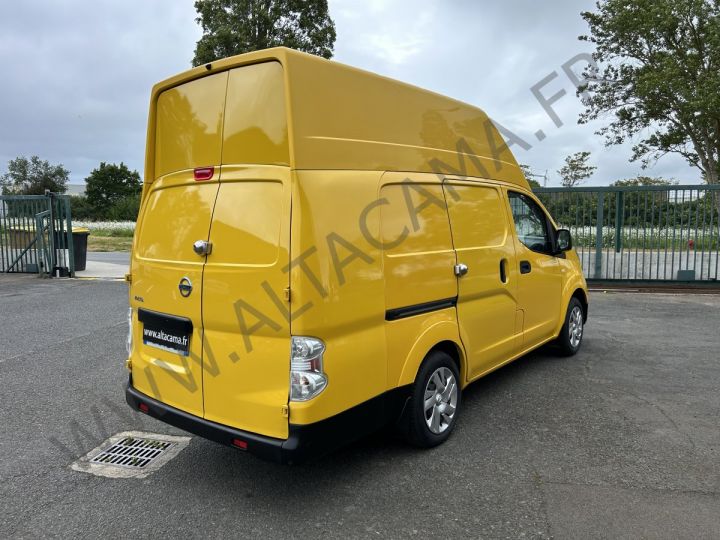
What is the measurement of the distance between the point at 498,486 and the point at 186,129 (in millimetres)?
3046

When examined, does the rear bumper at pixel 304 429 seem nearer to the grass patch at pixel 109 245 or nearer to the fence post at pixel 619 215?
the fence post at pixel 619 215

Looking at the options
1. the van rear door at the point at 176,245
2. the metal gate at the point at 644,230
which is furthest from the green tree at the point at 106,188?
the van rear door at the point at 176,245

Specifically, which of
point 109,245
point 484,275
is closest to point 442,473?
point 484,275

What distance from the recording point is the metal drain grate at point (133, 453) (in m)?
3.60

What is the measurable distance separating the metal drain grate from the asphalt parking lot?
0.17 meters

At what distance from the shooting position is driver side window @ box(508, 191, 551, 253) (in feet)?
16.4

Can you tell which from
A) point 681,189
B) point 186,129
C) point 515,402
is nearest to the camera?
point 186,129

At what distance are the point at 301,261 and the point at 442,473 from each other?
1722 millimetres

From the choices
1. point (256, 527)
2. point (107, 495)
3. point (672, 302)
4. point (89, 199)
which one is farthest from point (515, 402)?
point (89, 199)

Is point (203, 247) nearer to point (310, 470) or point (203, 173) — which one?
point (203, 173)

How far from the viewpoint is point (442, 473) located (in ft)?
11.2

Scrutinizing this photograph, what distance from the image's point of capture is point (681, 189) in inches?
440

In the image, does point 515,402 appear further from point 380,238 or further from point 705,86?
point 705,86

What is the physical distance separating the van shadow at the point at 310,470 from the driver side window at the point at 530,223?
1.92 m
